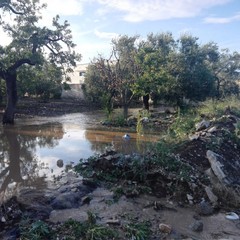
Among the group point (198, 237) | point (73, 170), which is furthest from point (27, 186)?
point (198, 237)

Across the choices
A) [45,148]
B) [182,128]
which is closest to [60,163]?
[45,148]

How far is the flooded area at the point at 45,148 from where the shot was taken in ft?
20.2

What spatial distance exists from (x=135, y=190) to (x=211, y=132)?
3.30m

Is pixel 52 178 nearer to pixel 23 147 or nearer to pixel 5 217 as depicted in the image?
pixel 5 217

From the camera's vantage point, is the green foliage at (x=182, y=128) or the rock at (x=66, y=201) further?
the green foliage at (x=182, y=128)

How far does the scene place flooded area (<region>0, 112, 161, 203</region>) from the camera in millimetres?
6152

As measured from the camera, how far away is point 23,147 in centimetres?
937

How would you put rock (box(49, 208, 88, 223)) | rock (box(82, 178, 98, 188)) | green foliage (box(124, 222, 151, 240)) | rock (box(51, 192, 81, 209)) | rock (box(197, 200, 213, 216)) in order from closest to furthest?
green foliage (box(124, 222, 151, 240))
rock (box(49, 208, 88, 223))
rock (box(197, 200, 213, 216))
rock (box(51, 192, 81, 209))
rock (box(82, 178, 98, 188))

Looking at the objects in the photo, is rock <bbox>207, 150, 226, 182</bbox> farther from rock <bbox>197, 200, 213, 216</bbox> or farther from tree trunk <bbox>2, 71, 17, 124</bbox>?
tree trunk <bbox>2, 71, 17, 124</bbox>

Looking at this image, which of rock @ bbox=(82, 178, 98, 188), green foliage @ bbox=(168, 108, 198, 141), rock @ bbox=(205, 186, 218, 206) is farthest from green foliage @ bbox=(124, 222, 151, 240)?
green foliage @ bbox=(168, 108, 198, 141)

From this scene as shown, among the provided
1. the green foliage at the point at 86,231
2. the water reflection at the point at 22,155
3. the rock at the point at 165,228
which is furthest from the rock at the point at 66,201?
the rock at the point at 165,228

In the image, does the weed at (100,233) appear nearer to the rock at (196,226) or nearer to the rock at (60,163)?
the rock at (196,226)

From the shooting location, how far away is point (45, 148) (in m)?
9.16

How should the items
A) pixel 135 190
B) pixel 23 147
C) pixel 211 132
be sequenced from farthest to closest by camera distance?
1. pixel 23 147
2. pixel 211 132
3. pixel 135 190
